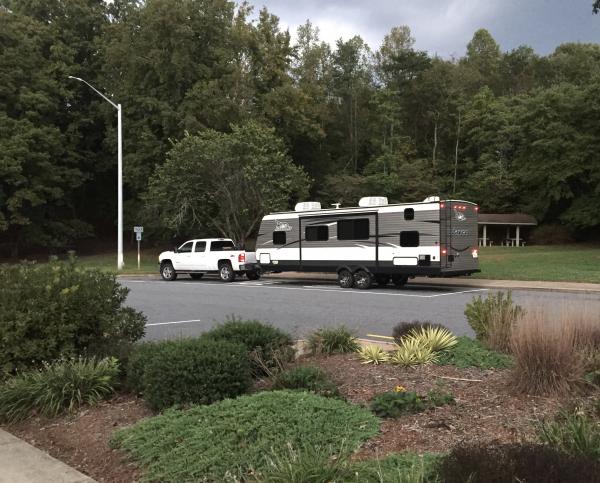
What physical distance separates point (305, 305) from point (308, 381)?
1073cm

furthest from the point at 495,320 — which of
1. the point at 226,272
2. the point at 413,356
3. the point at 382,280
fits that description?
the point at 226,272

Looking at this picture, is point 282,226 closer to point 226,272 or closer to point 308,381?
point 226,272

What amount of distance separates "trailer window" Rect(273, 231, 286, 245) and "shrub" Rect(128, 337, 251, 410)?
18.8 metres

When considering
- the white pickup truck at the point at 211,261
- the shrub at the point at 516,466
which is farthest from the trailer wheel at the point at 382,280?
the shrub at the point at 516,466

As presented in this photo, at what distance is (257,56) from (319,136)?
8357mm

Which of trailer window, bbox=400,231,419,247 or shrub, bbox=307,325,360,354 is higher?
trailer window, bbox=400,231,419,247

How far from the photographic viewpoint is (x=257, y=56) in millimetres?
45875

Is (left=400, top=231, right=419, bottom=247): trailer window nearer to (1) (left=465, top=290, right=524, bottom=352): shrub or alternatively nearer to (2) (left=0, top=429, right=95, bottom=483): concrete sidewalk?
(1) (left=465, top=290, right=524, bottom=352): shrub

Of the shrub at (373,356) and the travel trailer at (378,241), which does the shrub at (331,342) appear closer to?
the shrub at (373,356)

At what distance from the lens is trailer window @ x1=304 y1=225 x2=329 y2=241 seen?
74.5 ft

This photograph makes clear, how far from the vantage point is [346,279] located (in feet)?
71.6

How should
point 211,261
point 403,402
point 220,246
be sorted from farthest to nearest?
1. point 220,246
2. point 211,261
3. point 403,402

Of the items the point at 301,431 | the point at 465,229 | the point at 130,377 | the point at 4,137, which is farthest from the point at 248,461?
the point at 4,137

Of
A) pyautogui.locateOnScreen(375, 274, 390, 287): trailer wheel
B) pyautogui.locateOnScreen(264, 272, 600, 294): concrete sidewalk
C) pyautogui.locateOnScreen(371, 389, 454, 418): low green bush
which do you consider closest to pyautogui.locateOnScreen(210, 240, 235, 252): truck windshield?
pyautogui.locateOnScreen(264, 272, 600, 294): concrete sidewalk
